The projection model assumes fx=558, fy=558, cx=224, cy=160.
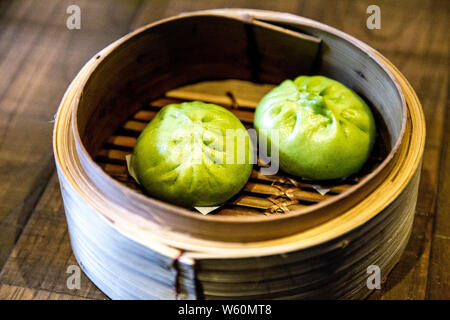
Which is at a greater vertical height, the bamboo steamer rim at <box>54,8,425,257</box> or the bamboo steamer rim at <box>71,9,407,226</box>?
the bamboo steamer rim at <box>71,9,407,226</box>

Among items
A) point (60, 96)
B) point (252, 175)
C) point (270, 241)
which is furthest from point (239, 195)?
point (60, 96)

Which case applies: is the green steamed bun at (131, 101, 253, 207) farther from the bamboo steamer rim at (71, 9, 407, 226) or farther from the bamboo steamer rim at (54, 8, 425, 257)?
the bamboo steamer rim at (54, 8, 425, 257)

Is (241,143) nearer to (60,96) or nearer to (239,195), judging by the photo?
(239,195)

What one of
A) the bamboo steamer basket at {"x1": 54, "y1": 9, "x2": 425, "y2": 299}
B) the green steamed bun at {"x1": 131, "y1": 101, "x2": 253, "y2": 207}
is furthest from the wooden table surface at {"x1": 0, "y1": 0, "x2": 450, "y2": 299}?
the green steamed bun at {"x1": 131, "y1": 101, "x2": 253, "y2": 207}

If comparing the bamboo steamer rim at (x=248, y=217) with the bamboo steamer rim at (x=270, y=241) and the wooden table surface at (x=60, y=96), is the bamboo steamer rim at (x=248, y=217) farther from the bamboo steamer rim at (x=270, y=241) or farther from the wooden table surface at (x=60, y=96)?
the wooden table surface at (x=60, y=96)

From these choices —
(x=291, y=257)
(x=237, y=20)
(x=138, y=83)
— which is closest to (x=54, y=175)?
(x=138, y=83)

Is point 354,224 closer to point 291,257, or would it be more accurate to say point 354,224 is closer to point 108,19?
point 291,257

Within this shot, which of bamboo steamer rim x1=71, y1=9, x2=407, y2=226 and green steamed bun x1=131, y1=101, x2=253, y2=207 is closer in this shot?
bamboo steamer rim x1=71, y1=9, x2=407, y2=226
